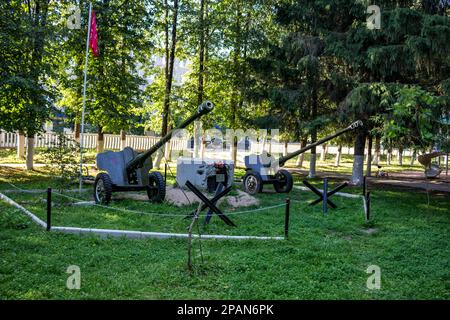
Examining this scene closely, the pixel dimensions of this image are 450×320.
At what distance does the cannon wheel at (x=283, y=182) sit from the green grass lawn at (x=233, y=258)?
398 cm

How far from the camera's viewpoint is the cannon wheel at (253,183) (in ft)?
45.2

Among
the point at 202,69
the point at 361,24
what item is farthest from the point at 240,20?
the point at 361,24

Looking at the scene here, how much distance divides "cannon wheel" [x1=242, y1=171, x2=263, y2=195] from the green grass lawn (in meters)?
3.81

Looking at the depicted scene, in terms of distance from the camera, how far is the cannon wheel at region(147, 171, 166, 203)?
432 inches

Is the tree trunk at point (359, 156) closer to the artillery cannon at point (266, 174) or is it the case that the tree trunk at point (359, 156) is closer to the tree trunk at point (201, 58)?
the artillery cannon at point (266, 174)

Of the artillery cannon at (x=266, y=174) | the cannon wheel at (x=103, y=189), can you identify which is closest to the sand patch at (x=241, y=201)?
the artillery cannon at (x=266, y=174)

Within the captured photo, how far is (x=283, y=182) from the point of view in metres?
14.3

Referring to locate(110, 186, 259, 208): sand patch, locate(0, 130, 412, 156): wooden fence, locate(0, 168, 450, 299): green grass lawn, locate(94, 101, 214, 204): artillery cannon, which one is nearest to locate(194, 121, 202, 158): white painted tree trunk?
locate(0, 130, 412, 156): wooden fence

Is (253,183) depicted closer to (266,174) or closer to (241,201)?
(266,174)

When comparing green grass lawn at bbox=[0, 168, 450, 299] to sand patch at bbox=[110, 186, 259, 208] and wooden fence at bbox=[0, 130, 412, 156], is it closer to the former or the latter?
sand patch at bbox=[110, 186, 259, 208]

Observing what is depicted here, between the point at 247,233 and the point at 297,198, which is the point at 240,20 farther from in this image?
the point at 247,233

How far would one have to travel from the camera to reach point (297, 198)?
13000 millimetres

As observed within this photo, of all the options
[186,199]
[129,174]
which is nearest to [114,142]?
[129,174]

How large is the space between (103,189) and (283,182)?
6.25 metres
